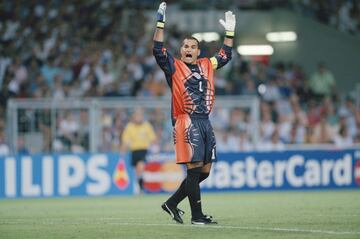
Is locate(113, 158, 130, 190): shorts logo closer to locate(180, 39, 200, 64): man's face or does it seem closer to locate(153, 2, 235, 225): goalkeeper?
locate(153, 2, 235, 225): goalkeeper

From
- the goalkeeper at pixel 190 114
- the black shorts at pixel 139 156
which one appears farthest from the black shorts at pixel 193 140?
the black shorts at pixel 139 156

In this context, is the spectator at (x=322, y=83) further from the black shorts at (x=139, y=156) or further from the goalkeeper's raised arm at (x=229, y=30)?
the goalkeeper's raised arm at (x=229, y=30)

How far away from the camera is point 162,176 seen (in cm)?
2266

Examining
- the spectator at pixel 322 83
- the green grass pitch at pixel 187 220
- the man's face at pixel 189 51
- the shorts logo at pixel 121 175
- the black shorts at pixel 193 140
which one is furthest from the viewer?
the spectator at pixel 322 83

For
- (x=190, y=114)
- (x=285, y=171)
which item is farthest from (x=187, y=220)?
(x=285, y=171)

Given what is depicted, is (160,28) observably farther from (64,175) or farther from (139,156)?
(64,175)

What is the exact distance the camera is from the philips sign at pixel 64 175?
21625mm

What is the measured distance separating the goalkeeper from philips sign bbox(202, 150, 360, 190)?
415 inches

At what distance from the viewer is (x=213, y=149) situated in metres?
12.1

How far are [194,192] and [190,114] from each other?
0.97 m

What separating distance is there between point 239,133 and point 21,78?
5935 millimetres

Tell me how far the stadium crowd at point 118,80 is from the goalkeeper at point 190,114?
1089cm

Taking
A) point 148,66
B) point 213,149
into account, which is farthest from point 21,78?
point 213,149

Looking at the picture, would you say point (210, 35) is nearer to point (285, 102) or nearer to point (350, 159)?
point (285, 102)
